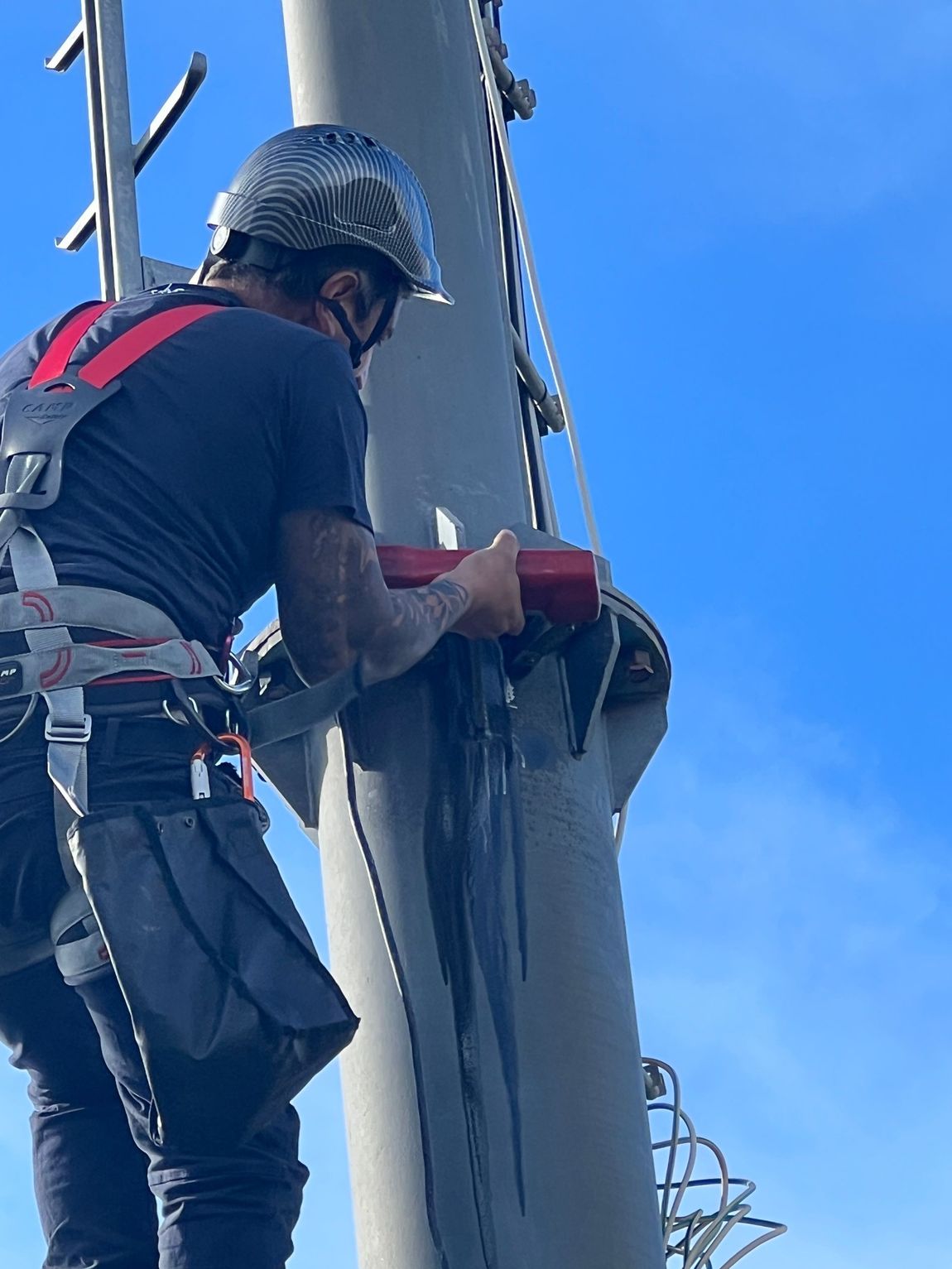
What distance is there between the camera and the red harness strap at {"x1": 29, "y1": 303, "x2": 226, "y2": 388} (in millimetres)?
3949

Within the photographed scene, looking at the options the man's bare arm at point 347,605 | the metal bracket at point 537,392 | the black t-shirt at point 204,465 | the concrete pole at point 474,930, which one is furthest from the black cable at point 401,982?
the metal bracket at point 537,392

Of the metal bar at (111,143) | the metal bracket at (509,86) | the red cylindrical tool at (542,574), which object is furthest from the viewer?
the metal bar at (111,143)

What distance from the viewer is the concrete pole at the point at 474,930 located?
13.0 feet

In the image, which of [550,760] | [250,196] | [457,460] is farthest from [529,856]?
[250,196]

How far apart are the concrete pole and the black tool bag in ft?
1.80

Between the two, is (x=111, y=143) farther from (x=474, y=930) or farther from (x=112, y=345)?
(x=474, y=930)

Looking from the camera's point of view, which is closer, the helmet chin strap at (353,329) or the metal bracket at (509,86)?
the helmet chin strap at (353,329)

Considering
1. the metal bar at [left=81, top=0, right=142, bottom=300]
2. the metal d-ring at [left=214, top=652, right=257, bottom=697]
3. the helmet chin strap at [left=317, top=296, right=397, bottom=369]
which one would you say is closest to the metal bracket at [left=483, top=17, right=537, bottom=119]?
the metal bar at [left=81, top=0, right=142, bottom=300]

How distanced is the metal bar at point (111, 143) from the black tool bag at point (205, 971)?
119 inches

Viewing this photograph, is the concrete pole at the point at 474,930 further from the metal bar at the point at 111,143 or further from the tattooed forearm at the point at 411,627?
the metal bar at the point at 111,143

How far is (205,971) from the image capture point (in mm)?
3471

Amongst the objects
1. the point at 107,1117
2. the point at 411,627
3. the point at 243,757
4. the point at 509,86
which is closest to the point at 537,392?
the point at 509,86

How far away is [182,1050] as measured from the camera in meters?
3.41

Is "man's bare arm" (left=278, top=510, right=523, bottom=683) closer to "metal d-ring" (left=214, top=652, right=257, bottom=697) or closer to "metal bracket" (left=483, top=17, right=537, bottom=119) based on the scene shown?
"metal d-ring" (left=214, top=652, right=257, bottom=697)
